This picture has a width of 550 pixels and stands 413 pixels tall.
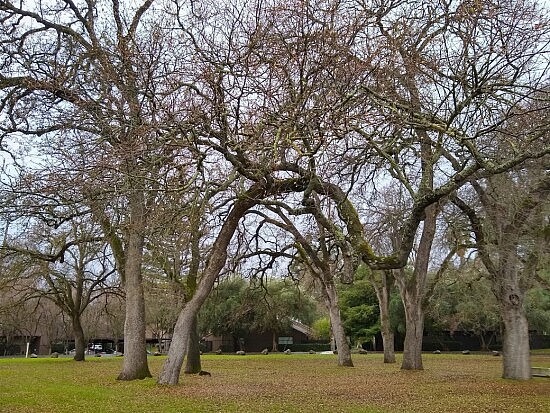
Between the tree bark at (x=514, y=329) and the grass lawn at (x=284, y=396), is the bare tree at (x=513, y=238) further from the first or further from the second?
the grass lawn at (x=284, y=396)

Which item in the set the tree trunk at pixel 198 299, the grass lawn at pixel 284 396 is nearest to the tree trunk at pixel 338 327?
the grass lawn at pixel 284 396

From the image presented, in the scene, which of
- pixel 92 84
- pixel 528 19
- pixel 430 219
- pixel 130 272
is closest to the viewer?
pixel 528 19

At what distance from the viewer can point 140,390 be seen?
13.6 m

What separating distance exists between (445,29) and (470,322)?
118 ft

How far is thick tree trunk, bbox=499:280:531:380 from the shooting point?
16.9 meters

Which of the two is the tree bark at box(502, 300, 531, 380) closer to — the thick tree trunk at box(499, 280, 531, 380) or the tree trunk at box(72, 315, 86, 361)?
the thick tree trunk at box(499, 280, 531, 380)

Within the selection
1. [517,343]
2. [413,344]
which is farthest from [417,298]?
[517,343]

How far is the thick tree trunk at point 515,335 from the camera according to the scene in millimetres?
16875

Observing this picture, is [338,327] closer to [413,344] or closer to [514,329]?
[413,344]

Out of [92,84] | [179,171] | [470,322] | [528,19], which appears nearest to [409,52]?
[528,19]

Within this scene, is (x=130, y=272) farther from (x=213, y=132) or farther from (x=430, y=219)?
(x=430, y=219)

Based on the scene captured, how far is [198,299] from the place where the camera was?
1482cm

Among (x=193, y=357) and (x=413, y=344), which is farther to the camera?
(x=413, y=344)

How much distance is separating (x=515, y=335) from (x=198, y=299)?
363 inches
